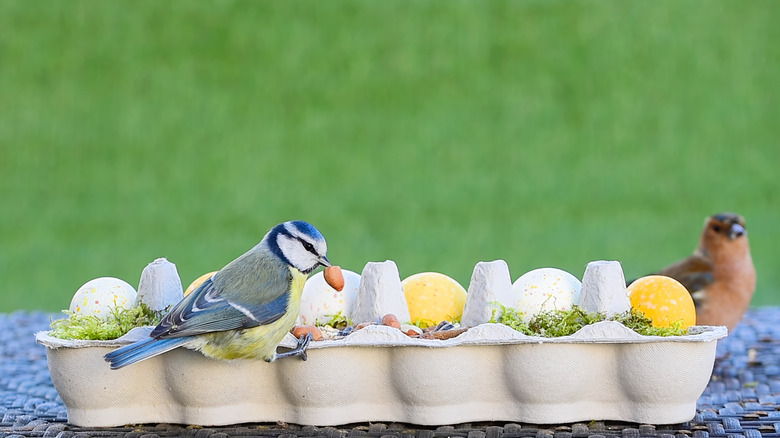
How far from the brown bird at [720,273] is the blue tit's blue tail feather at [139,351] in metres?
2.01

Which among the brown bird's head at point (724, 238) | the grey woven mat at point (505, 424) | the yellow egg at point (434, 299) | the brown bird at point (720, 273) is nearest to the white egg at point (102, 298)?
the grey woven mat at point (505, 424)

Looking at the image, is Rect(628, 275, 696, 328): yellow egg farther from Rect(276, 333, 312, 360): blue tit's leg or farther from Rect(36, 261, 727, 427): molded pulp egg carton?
Rect(276, 333, 312, 360): blue tit's leg

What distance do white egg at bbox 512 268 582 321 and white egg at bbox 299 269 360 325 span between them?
440 millimetres

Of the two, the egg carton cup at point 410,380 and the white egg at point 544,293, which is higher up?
the white egg at point 544,293

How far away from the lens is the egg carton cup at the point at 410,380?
2092 mm

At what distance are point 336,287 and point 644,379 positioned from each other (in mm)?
784

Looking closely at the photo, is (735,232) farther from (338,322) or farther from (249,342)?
(249,342)

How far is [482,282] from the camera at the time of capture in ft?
7.52

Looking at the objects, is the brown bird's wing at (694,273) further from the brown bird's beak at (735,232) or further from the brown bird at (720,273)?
the brown bird's beak at (735,232)

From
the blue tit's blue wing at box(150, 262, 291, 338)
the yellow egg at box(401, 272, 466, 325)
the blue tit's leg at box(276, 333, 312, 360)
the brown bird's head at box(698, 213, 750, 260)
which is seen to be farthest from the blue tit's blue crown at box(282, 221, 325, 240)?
the brown bird's head at box(698, 213, 750, 260)

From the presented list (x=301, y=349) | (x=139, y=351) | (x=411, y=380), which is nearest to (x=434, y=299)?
(x=411, y=380)

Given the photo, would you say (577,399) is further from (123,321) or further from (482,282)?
(123,321)

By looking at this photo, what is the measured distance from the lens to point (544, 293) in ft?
7.52


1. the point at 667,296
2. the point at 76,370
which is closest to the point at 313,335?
the point at 76,370
